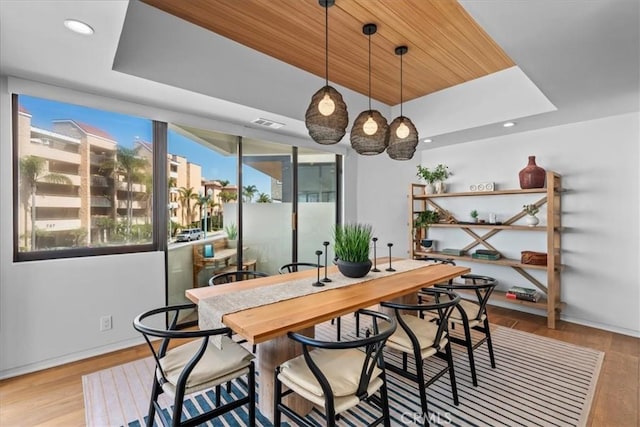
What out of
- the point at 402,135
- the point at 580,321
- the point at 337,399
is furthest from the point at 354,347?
the point at 580,321

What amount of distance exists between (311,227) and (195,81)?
2.69 metres

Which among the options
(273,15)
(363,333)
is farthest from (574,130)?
(273,15)

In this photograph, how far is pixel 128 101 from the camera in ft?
9.61

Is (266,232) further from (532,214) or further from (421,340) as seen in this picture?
(532,214)

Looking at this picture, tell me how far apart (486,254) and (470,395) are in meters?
2.38

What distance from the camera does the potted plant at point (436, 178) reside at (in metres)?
4.70

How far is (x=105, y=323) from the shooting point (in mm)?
2826

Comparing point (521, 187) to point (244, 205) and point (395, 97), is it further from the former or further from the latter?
point (244, 205)

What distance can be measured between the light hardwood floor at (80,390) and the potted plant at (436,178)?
2.36 m

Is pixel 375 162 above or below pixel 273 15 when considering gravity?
below

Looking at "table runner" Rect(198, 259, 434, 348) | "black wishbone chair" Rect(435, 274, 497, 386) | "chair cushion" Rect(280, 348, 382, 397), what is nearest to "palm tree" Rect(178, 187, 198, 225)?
"table runner" Rect(198, 259, 434, 348)

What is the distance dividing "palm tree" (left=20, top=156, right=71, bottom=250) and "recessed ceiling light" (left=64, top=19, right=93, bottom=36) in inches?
55.7

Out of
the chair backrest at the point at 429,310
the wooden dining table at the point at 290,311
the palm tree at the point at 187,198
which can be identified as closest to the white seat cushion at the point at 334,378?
the wooden dining table at the point at 290,311

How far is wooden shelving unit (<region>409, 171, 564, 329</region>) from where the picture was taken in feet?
11.6
